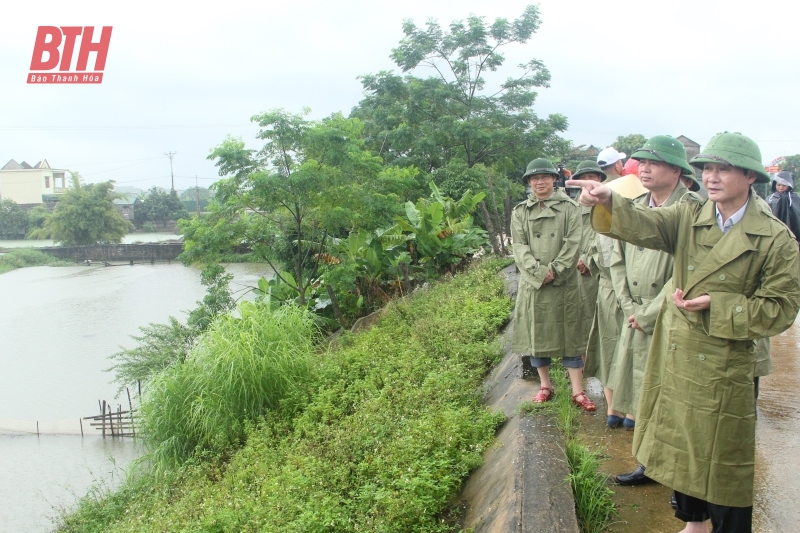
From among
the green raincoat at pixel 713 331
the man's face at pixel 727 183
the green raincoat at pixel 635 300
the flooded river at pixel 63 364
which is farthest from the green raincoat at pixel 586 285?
the flooded river at pixel 63 364

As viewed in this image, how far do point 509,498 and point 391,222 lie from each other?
9.02 m

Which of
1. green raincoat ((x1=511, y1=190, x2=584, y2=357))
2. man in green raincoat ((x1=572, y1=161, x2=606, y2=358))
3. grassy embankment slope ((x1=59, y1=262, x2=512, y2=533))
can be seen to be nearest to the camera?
grassy embankment slope ((x1=59, y1=262, x2=512, y2=533))

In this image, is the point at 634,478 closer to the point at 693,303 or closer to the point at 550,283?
the point at 693,303

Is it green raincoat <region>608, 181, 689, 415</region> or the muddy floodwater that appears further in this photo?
green raincoat <region>608, 181, 689, 415</region>

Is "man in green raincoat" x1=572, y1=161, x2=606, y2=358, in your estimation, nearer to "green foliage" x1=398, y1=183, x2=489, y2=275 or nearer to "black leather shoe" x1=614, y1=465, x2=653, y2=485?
"black leather shoe" x1=614, y1=465, x2=653, y2=485

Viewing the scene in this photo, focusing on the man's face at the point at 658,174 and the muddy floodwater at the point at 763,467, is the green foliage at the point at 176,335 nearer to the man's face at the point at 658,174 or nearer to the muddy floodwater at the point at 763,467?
the muddy floodwater at the point at 763,467

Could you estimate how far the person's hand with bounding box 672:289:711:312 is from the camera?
6.89ft

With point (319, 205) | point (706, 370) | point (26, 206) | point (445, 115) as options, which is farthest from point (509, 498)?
point (26, 206)

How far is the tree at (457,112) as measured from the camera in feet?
51.9

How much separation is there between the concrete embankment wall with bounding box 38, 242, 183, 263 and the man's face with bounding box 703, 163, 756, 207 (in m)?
45.4

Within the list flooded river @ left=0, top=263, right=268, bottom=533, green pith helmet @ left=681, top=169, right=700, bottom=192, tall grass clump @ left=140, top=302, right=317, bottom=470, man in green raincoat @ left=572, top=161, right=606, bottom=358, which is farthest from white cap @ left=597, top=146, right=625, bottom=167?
flooded river @ left=0, top=263, right=268, bottom=533

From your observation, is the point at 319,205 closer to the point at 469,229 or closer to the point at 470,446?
the point at 469,229

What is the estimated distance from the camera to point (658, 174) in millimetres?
2777

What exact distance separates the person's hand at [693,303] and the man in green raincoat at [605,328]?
4.32 feet
